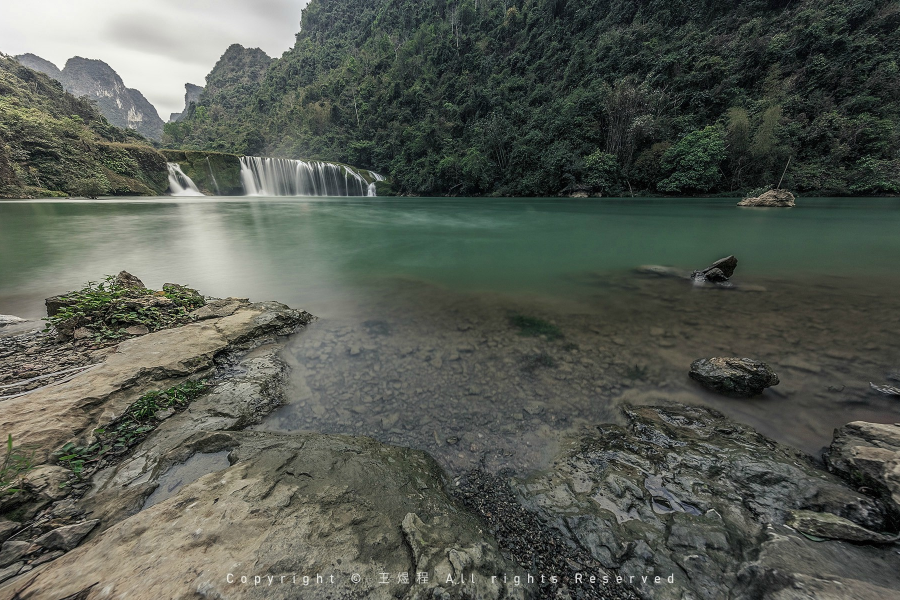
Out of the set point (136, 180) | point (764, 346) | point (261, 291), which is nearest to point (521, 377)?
point (764, 346)

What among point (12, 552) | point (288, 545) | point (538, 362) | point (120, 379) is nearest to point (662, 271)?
point (538, 362)

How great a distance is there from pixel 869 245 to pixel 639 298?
11.9 meters

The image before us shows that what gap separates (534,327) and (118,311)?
238 inches

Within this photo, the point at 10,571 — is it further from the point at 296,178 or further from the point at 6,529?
the point at 296,178

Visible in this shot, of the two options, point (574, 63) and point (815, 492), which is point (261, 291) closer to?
point (815, 492)

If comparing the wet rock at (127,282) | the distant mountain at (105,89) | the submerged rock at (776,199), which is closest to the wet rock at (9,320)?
the wet rock at (127,282)

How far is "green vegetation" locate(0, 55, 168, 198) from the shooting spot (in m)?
24.2

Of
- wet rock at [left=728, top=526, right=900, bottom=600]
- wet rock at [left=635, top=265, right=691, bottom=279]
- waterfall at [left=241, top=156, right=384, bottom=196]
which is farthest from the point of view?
waterfall at [left=241, top=156, right=384, bottom=196]

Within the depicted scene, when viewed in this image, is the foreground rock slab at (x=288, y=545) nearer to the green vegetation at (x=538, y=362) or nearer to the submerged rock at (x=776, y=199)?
the green vegetation at (x=538, y=362)

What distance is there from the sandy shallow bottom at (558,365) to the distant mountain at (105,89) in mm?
219886

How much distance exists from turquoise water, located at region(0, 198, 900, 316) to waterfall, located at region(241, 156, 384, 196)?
22991 millimetres

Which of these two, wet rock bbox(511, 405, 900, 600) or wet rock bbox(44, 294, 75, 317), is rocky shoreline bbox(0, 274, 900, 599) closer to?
wet rock bbox(511, 405, 900, 600)

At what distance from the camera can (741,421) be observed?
9.61ft

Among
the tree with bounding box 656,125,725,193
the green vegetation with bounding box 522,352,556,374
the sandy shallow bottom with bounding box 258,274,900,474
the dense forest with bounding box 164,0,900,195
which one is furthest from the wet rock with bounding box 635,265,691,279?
the tree with bounding box 656,125,725,193
